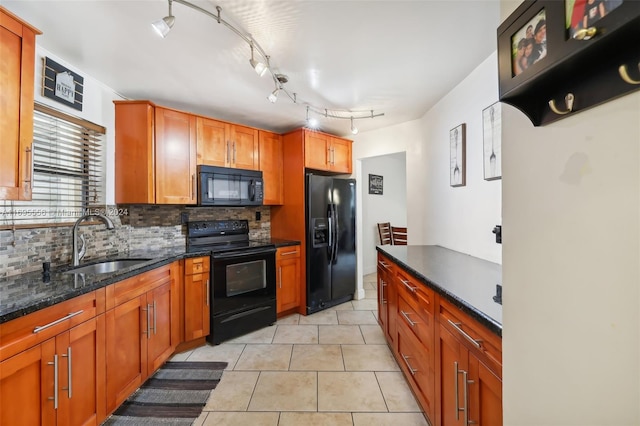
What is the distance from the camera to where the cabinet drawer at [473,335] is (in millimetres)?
934

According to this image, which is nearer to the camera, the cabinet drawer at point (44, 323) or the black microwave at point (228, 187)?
the cabinet drawer at point (44, 323)

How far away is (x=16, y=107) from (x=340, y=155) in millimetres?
3045

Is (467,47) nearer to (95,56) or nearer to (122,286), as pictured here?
(95,56)

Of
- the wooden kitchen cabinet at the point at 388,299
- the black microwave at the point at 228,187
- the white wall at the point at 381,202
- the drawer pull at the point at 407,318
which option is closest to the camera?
the drawer pull at the point at 407,318

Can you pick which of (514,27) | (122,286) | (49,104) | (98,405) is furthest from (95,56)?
(514,27)

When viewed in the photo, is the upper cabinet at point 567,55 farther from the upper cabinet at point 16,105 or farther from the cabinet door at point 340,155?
the cabinet door at point 340,155

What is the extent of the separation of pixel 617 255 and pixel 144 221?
3.25 m

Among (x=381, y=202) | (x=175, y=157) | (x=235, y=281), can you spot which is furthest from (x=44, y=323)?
(x=381, y=202)

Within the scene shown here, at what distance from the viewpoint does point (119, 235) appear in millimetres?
2494

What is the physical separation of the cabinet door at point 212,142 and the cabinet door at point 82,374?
5.89 feet

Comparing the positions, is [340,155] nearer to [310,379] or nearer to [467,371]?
[310,379]

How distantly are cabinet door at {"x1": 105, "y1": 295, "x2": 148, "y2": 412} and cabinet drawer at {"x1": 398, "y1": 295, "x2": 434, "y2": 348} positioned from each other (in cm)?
192

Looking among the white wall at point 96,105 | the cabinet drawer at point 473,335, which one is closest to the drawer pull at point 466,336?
the cabinet drawer at point 473,335

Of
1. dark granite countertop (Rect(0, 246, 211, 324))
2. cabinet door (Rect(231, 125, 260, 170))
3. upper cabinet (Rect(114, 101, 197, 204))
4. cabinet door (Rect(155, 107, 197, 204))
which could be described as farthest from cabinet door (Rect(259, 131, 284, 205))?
dark granite countertop (Rect(0, 246, 211, 324))
